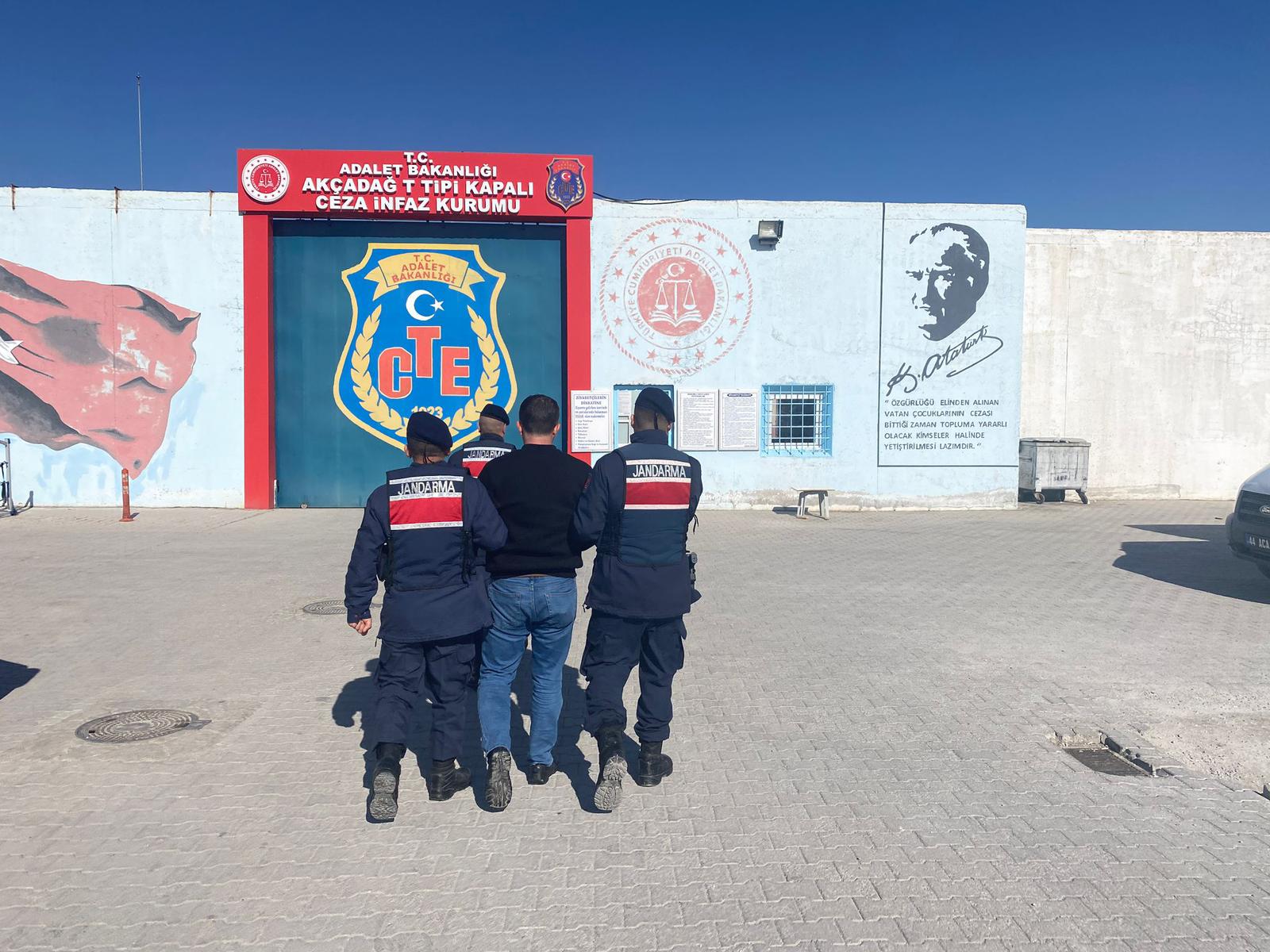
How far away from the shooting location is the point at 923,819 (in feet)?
14.3

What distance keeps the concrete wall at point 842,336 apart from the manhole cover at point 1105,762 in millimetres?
12700

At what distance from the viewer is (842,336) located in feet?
59.3

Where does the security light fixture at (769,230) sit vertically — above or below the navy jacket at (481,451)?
above

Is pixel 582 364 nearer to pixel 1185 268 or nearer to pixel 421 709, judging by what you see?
pixel 421 709

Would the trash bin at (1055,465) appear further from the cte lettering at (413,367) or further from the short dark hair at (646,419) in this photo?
the short dark hair at (646,419)

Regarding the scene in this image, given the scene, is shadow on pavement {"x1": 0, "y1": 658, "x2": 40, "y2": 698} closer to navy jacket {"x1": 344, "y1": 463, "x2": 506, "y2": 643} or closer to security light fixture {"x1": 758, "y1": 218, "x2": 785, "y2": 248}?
navy jacket {"x1": 344, "y1": 463, "x2": 506, "y2": 643}

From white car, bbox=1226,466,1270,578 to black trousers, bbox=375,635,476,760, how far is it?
8.58 meters

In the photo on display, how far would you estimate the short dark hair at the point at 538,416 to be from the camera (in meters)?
4.81

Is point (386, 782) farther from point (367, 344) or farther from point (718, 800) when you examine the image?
point (367, 344)

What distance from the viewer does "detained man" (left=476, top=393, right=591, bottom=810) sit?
4.68m

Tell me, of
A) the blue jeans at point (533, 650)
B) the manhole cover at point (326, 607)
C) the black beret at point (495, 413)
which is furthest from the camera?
the manhole cover at point (326, 607)

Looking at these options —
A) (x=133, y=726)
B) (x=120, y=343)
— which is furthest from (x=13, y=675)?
(x=120, y=343)

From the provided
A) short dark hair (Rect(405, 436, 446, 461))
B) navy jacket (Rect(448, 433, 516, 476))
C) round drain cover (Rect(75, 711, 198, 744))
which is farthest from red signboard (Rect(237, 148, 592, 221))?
short dark hair (Rect(405, 436, 446, 461))

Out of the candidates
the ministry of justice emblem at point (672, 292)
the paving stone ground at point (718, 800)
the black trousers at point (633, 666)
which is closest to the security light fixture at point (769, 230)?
the ministry of justice emblem at point (672, 292)
